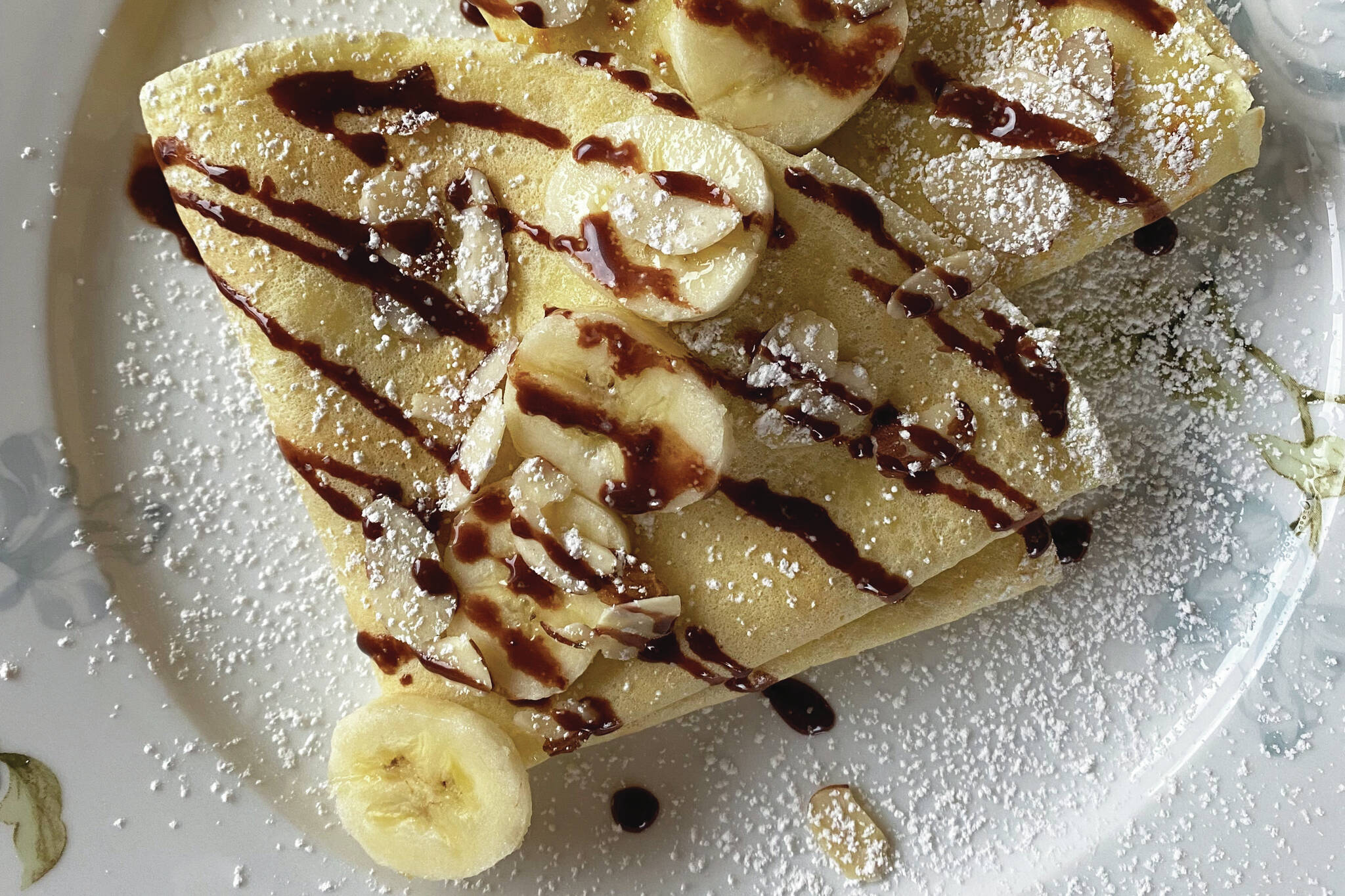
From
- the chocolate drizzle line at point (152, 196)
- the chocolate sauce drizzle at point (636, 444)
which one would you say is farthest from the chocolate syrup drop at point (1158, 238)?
the chocolate drizzle line at point (152, 196)

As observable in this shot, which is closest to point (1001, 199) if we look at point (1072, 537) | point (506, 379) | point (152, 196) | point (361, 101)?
point (1072, 537)

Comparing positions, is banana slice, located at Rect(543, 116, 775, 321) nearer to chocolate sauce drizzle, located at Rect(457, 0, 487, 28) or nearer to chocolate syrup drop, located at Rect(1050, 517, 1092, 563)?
chocolate sauce drizzle, located at Rect(457, 0, 487, 28)

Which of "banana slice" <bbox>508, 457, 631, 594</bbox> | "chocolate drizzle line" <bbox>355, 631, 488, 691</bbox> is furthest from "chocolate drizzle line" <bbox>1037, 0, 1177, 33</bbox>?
"chocolate drizzle line" <bbox>355, 631, 488, 691</bbox>

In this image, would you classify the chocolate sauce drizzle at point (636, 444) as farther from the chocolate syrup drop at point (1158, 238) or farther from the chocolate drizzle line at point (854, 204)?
the chocolate syrup drop at point (1158, 238)

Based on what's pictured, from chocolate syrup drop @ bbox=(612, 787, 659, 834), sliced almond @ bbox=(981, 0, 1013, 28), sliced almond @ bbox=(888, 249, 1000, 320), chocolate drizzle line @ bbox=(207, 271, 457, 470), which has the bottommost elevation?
chocolate syrup drop @ bbox=(612, 787, 659, 834)

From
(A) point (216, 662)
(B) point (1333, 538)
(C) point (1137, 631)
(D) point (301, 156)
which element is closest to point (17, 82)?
(D) point (301, 156)

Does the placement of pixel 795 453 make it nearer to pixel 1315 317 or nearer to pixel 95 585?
pixel 1315 317
